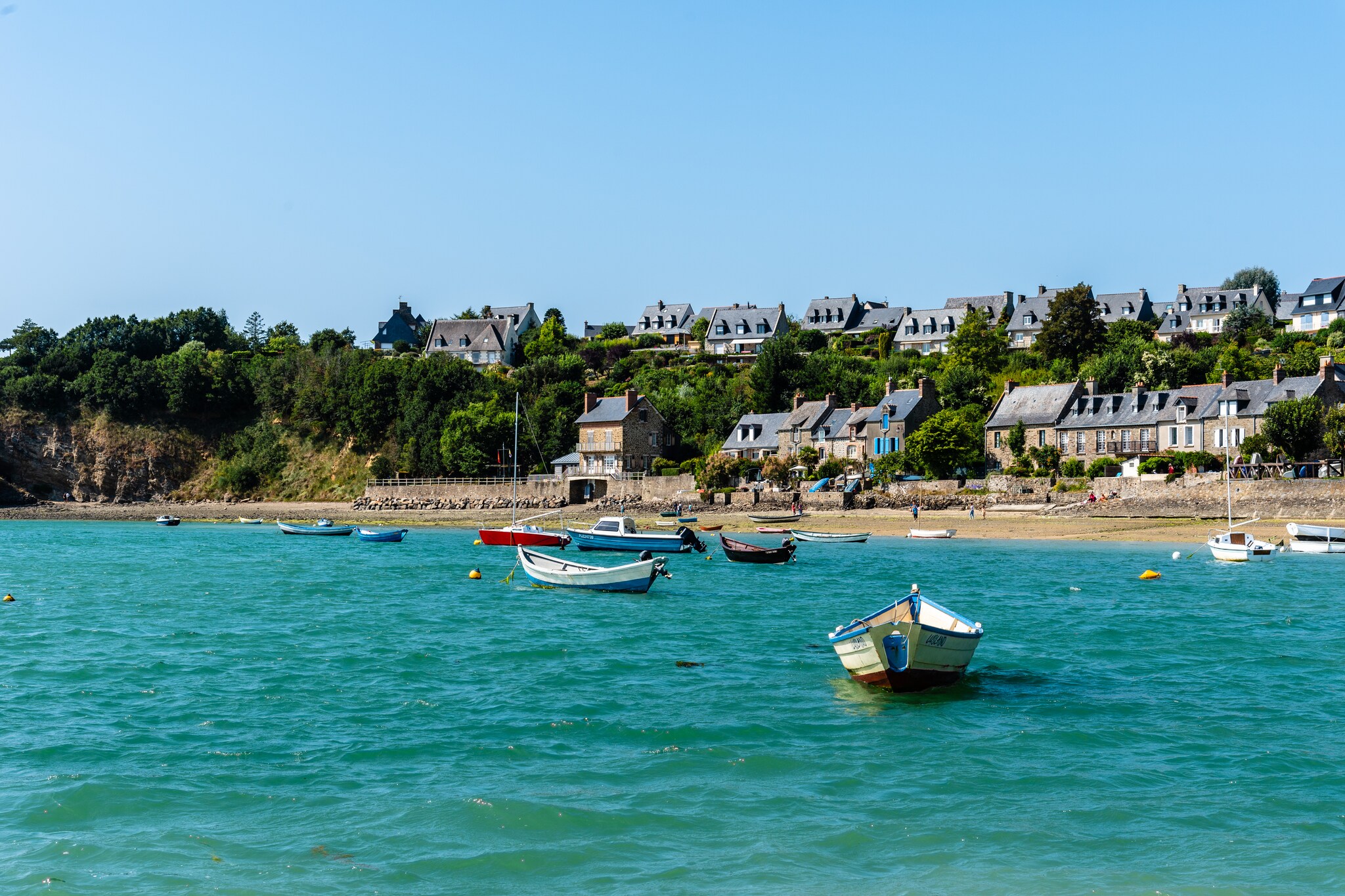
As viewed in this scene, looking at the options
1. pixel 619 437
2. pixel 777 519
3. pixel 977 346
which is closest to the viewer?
pixel 777 519

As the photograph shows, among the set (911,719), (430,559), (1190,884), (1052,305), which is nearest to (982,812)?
(1190,884)

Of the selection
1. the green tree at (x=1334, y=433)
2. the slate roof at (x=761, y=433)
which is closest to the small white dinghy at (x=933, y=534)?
the green tree at (x=1334, y=433)

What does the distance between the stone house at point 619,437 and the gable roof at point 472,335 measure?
34.3 meters

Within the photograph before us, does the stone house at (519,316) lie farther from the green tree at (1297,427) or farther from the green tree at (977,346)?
the green tree at (1297,427)

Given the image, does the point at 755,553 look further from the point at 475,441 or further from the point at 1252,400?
the point at 475,441

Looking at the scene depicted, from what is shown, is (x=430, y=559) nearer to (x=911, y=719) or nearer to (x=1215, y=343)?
(x=911, y=719)

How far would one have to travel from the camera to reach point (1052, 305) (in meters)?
95.9

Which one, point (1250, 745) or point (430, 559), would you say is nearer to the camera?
point (1250, 745)

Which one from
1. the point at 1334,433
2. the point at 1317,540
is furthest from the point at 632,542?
the point at 1334,433

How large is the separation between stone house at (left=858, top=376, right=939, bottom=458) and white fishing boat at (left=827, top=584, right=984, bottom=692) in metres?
57.3

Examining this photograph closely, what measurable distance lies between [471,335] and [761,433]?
49358mm

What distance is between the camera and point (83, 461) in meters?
108

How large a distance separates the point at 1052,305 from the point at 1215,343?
44.2 feet

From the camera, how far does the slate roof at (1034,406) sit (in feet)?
245
